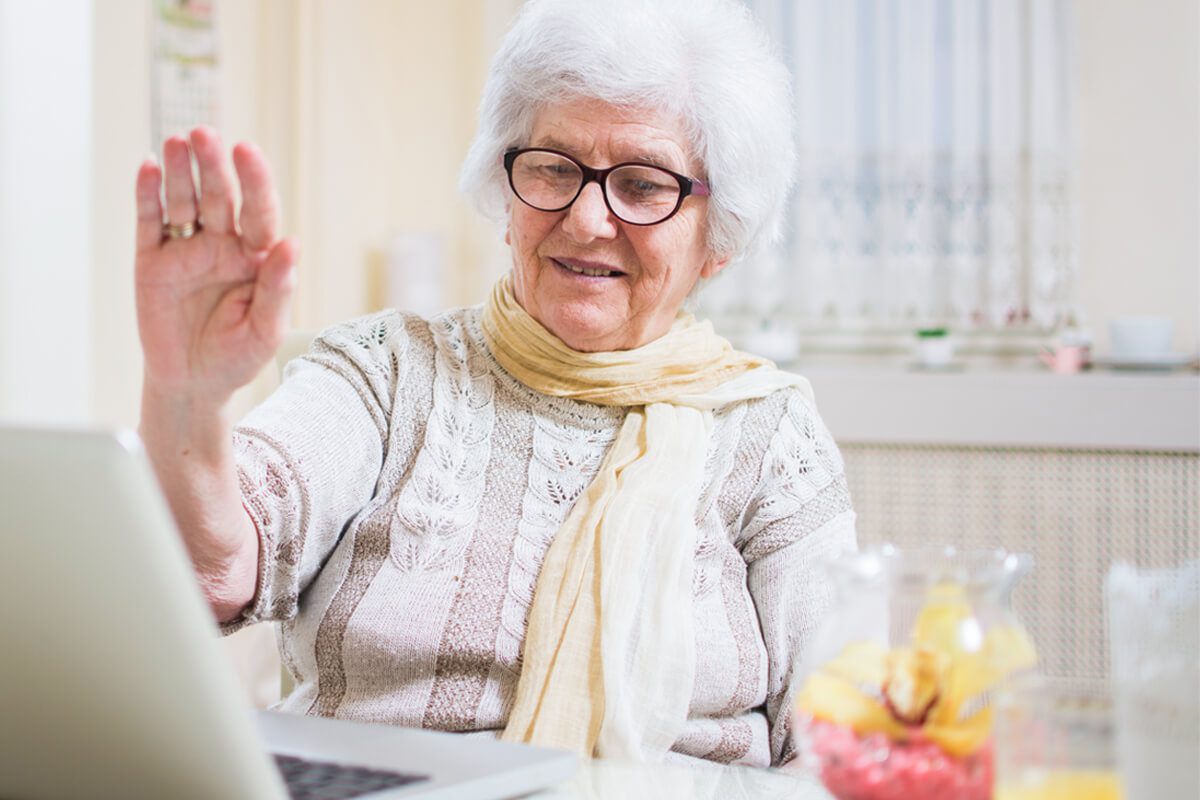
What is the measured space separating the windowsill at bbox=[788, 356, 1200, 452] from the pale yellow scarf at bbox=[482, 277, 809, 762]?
59.5 inches

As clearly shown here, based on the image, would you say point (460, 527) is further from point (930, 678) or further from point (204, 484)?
point (930, 678)

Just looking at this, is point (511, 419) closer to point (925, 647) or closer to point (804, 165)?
point (925, 647)

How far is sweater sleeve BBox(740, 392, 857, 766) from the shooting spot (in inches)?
56.0

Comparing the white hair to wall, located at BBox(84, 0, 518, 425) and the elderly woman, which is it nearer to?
the elderly woman

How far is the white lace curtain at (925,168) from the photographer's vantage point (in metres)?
3.22

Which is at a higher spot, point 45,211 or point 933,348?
point 45,211

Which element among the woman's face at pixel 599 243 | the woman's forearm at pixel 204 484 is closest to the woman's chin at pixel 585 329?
the woman's face at pixel 599 243

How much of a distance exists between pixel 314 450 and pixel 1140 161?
8.17ft

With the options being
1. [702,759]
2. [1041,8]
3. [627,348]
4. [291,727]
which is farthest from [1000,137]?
[291,727]

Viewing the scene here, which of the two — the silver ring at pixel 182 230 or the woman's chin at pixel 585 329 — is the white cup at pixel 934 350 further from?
the silver ring at pixel 182 230

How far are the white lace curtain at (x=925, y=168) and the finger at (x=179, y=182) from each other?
2421 mm

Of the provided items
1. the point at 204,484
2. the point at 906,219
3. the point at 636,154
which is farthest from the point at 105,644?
the point at 906,219

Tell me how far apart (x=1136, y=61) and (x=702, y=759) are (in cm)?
245

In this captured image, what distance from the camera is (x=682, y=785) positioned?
90 cm
